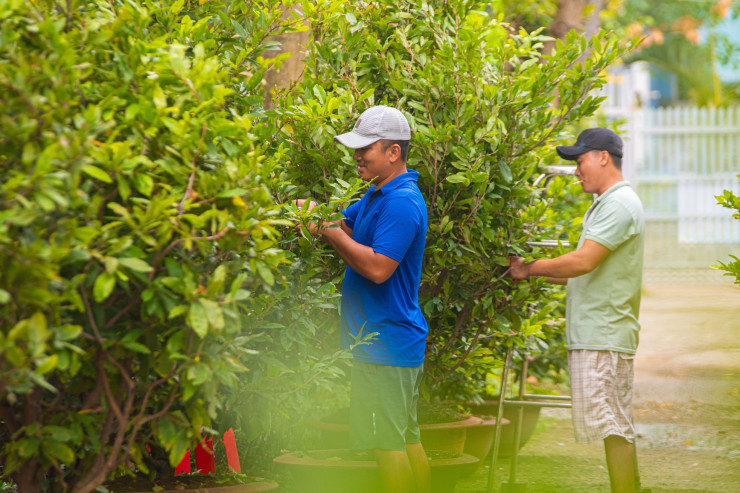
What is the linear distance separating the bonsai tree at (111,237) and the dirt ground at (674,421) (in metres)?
3.34

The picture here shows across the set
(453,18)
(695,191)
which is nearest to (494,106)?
(453,18)

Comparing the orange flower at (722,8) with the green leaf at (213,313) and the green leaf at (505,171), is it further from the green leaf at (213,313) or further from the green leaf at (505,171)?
the green leaf at (213,313)

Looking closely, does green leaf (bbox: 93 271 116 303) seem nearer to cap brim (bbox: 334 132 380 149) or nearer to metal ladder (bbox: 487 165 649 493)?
cap brim (bbox: 334 132 380 149)

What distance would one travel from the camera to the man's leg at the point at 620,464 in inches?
171

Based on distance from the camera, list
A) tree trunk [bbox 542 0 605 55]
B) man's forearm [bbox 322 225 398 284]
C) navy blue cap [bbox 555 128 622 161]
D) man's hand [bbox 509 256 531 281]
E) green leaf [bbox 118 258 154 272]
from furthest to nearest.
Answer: tree trunk [bbox 542 0 605 55]
navy blue cap [bbox 555 128 622 161]
man's hand [bbox 509 256 531 281]
man's forearm [bbox 322 225 398 284]
green leaf [bbox 118 258 154 272]

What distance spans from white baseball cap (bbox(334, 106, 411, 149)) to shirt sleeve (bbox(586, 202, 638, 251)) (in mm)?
1278

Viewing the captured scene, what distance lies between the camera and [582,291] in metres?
4.50

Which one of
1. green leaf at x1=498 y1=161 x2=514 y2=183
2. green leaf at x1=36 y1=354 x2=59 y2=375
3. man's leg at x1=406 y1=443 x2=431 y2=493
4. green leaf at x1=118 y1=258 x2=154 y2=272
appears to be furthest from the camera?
green leaf at x1=498 y1=161 x2=514 y2=183

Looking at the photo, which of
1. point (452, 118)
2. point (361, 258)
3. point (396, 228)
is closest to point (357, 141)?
point (396, 228)

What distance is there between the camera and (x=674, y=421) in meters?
7.91

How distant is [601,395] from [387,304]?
4.59 ft

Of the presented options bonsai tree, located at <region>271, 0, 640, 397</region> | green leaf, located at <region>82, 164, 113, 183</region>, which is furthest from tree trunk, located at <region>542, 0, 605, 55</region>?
green leaf, located at <region>82, 164, 113, 183</region>

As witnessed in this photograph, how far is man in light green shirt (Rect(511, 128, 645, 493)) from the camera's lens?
14.3 feet

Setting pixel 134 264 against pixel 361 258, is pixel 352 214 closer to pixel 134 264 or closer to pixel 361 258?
pixel 361 258
